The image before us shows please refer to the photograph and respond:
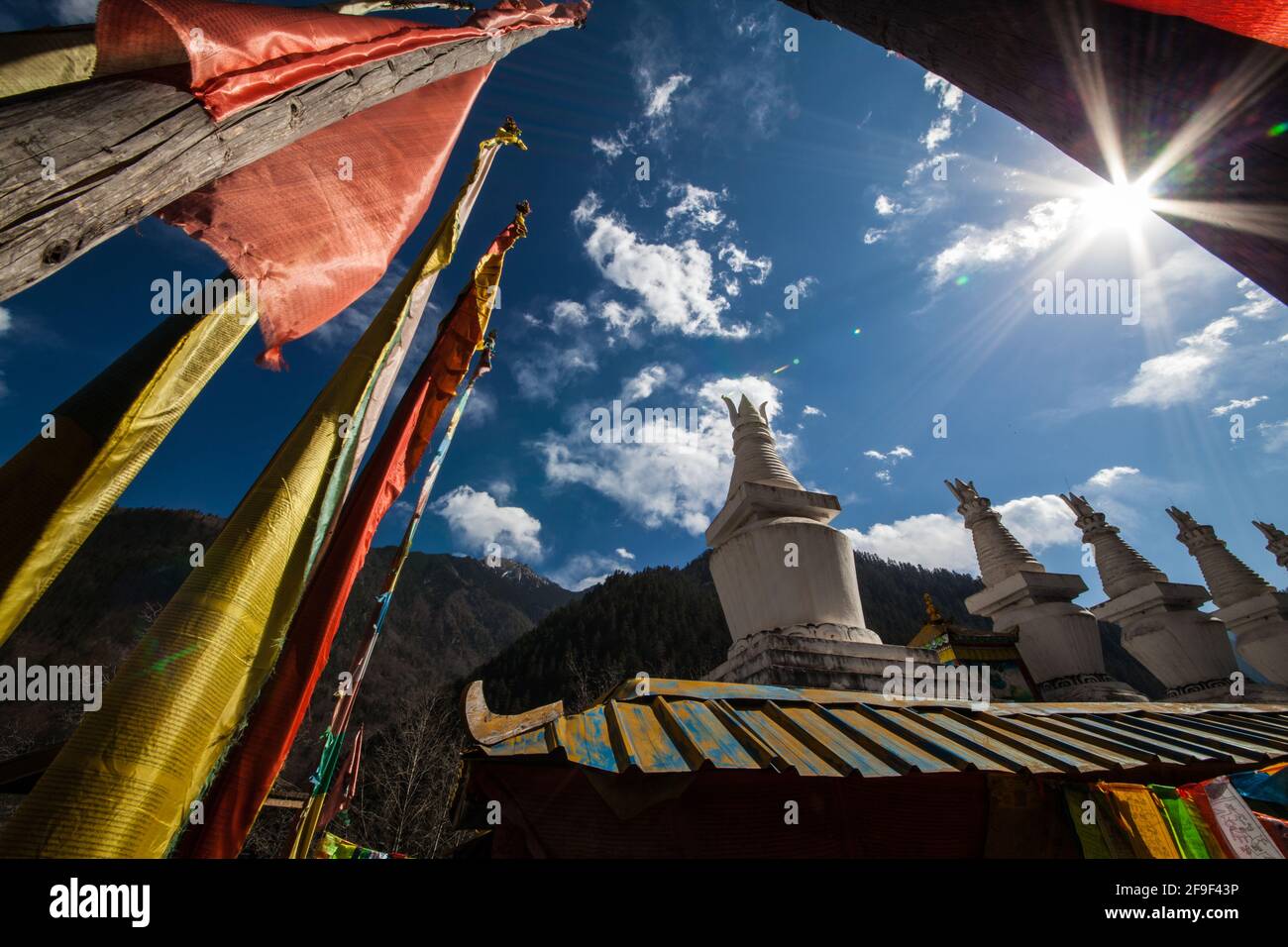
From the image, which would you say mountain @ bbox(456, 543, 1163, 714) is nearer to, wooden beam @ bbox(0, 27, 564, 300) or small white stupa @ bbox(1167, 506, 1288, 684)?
small white stupa @ bbox(1167, 506, 1288, 684)

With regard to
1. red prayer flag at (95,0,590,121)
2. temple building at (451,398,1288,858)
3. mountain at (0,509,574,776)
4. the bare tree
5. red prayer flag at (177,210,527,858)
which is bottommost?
the bare tree

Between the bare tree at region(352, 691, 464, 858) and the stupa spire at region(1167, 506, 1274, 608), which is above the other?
the stupa spire at region(1167, 506, 1274, 608)

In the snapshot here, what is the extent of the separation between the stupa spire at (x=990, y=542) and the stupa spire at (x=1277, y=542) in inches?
424

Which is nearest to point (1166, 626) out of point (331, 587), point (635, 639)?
point (331, 587)

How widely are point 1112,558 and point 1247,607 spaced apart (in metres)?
3.71

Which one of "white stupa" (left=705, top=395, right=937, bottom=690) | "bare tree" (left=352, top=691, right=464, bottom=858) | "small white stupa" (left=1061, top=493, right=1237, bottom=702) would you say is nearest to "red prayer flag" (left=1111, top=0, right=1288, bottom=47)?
"white stupa" (left=705, top=395, right=937, bottom=690)

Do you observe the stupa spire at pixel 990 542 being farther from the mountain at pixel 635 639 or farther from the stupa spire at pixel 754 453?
the mountain at pixel 635 639

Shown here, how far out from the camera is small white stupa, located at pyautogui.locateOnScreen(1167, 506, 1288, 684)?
12.7m

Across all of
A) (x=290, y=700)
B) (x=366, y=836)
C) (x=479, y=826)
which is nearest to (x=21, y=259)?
(x=290, y=700)

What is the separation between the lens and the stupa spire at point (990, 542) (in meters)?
11.6

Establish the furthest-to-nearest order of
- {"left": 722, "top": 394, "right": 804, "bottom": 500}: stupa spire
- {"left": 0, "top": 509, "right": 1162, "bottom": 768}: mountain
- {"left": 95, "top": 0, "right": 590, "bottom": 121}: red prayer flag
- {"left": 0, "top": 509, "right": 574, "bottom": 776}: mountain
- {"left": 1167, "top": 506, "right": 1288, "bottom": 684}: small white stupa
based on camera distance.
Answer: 1. {"left": 0, "top": 509, "right": 1162, "bottom": 768}: mountain
2. {"left": 0, "top": 509, "right": 574, "bottom": 776}: mountain
3. {"left": 1167, "top": 506, "right": 1288, "bottom": 684}: small white stupa
4. {"left": 722, "top": 394, "right": 804, "bottom": 500}: stupa spire
5. {"left": 95, "top": 0, "right": 590, "bottom": 121}: red prayer flag

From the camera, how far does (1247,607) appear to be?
13.2 meters

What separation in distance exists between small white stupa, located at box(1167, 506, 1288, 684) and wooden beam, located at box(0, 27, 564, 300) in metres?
19.3
